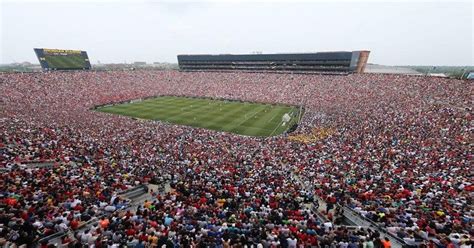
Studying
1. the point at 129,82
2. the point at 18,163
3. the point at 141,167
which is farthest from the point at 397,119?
the point at 129,82

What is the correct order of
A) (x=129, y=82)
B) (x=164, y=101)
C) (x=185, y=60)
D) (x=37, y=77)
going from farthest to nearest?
1. (x=185, y=60)
2. (x=129, y=82)
3. (x=164, y=101)
4. (x=37, y=77)

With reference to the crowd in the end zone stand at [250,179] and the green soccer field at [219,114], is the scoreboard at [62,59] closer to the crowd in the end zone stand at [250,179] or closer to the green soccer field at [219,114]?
the green soccer field at [219,114]

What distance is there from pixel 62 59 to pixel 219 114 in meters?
52.8

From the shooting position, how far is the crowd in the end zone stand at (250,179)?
27.9ft

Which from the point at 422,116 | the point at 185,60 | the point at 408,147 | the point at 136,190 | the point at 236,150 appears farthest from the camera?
the point at 185,60

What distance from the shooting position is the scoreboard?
207 ft

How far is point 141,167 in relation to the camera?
16531 millimetres

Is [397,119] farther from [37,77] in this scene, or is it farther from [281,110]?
[37,77]

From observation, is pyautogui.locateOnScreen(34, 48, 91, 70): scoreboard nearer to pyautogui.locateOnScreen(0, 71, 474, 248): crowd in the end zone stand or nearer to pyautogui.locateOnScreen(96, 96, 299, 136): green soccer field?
pyautogui.locateOnScreen(96, 96, 299, 136): green soccer field

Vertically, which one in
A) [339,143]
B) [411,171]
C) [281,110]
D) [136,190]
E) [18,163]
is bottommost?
[281,110]

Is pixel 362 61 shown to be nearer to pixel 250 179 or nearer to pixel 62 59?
pixel 250 179

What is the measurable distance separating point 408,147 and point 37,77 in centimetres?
6847

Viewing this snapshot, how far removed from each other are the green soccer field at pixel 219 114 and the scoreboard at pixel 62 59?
92.9 ft

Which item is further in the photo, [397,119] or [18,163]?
[397,119]
